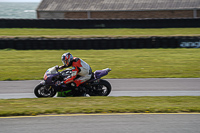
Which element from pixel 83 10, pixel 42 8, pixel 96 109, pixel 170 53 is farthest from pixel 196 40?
pixel 42 8

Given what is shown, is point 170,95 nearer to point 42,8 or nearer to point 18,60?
point 18,60

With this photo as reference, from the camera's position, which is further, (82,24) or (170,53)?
(82,24)

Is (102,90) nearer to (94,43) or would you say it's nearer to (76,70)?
(76,70)

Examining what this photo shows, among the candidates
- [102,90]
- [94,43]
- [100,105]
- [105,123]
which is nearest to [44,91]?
[102,90]

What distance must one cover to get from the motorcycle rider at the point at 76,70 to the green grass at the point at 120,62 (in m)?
4.19

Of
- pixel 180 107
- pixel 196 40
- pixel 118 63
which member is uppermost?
pixel 196 40

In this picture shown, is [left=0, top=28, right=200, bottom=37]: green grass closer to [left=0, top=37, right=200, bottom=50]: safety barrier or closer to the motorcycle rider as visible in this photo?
[left=0, top=37, right=200, bottom=50]: safety barrier

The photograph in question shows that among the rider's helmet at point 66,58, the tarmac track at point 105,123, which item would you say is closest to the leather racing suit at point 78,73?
the rider's helmet at point 66,58

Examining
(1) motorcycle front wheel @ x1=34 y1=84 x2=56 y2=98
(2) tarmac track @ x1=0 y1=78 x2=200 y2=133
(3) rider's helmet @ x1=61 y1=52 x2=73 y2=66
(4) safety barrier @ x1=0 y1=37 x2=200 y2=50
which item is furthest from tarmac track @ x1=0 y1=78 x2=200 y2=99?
(4) safety barrier @ x1=0 y1=37 x2=200 y2=50

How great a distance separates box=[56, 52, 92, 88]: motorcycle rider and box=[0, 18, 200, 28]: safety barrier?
2087 centimetres

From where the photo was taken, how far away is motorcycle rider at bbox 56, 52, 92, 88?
966cm

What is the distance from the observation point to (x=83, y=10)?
44.0 metres

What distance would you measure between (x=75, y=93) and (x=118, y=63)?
7.33 meters

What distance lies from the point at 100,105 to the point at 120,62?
30.1 ft
